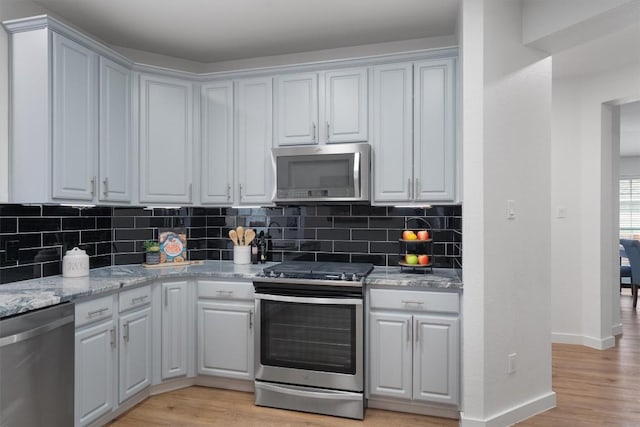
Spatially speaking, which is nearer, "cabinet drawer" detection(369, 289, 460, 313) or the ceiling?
"cabinet drawer" detection(369, 289, 460, 313)

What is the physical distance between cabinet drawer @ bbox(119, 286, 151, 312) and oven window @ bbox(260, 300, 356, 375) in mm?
795

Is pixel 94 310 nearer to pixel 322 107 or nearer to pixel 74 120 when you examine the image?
pixel 74 120

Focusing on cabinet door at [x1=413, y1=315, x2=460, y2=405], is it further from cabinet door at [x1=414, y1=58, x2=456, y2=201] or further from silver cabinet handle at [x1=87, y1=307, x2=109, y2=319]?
silver cabinet handle at [x1=87, y1=307, x2=109, y2=319]

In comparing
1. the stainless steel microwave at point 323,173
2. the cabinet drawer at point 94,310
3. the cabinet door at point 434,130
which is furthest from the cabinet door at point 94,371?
the cabinet door at point 434,130

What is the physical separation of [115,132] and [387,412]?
8.99 ft

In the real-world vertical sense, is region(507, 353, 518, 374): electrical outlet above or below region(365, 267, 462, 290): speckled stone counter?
below

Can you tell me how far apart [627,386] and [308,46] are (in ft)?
12.0

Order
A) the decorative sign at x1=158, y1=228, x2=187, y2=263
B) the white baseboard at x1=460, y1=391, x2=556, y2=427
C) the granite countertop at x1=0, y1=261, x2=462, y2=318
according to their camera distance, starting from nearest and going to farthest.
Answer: the granite countertop at x1=0, y1=261, x2=462, y2=318, the white baseboard at x1=460, y1=391, x2=556, y2=427, the decorative sign at x1=158, y1=228, x2=187, y2=263

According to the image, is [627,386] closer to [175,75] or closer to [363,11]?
[363,11]

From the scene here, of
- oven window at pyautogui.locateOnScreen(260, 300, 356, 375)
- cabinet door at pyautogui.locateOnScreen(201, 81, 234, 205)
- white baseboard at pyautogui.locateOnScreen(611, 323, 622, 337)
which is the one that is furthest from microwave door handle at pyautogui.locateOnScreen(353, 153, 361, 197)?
white baseboard at pyautogui.locateOnScreen(611, 323, 622, 337)

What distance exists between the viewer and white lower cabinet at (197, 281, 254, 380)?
287 centimetres

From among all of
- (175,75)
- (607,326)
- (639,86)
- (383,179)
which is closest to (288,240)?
(383,179)

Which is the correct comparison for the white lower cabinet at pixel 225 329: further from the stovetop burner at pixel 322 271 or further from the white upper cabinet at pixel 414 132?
the white upper cabinet at pixel 414 132

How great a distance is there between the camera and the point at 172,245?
335 centimetres
